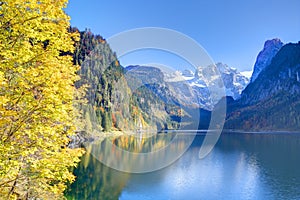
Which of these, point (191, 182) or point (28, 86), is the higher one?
point (28, 86)

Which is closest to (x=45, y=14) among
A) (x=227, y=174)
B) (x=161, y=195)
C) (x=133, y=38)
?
(x=161, y=195)

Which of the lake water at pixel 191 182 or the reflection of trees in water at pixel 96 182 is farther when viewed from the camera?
the lake water at pixel 191 182

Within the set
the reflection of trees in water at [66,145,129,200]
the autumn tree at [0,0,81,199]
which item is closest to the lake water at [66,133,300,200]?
the reflection of trees in water at [66,145,129,200]

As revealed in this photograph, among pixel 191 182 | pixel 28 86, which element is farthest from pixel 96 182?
pixel 28 86

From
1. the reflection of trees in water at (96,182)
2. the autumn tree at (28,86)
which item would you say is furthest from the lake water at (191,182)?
the autumn tree at (28,86)

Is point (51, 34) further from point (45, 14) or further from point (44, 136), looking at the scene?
point (44, 136)

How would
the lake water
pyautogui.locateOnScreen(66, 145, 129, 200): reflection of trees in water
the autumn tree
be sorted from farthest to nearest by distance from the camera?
the lake water → pyautogui.locateOnScreen(66, 145, 129, 200): reflection of trees in water → the autumn tree

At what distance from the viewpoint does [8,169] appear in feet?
29.2

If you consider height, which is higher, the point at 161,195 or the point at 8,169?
the point at 8,169

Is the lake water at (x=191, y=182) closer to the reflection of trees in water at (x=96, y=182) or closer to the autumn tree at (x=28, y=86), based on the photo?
the reflection of trees in water at (x=96, y=182)

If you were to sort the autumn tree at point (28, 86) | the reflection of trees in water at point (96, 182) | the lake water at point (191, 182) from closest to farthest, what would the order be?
the autumn tree at point (28, 86), the reflection of trees in water at point (96, 182), the lake water at point (191, 182)

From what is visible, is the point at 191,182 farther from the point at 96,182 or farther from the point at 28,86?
the point at 28,86

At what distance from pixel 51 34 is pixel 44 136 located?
3845 millimetres

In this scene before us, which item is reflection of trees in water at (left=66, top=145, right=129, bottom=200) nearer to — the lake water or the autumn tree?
the lake water
